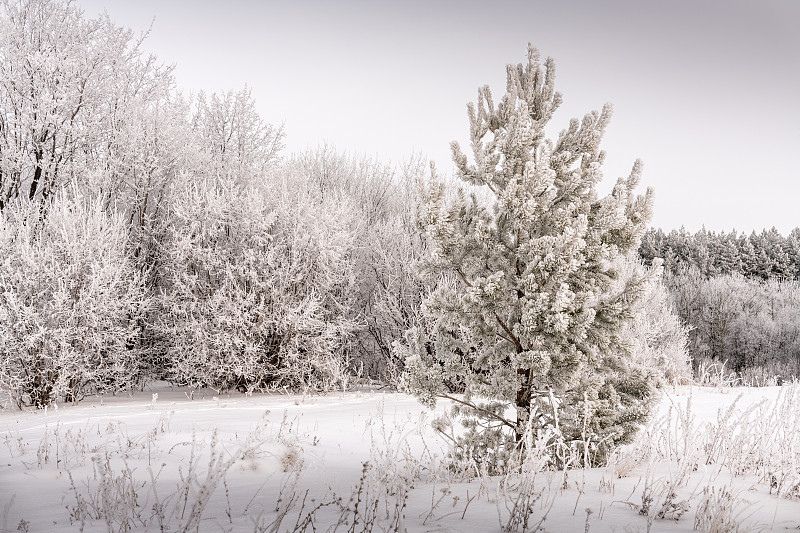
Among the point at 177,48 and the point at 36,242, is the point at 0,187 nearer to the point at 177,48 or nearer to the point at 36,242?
the point at 36,242

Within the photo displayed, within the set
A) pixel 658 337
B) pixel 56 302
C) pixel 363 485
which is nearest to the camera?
pixel 363 485

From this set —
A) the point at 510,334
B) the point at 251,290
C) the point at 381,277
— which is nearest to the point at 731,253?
the point at 381,277

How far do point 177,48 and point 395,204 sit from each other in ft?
29.4

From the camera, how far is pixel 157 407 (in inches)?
412

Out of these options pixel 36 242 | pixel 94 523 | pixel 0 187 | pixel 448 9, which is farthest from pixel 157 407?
pixel 448 9

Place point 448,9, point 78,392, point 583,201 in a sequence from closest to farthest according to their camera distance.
Answer: 1. point 583,201
2. point 78,392
3. point 448,9

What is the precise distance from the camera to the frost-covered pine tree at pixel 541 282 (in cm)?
485

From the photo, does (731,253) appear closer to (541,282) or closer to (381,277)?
(381,277)

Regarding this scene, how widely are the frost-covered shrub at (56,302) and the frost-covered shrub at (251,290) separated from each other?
1579mm

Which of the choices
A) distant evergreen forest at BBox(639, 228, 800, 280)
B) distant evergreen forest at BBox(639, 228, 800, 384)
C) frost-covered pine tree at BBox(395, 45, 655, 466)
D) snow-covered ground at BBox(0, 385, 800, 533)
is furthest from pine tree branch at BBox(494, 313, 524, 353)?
distant evergreen forest at BBox(639, 228, 800, 280)

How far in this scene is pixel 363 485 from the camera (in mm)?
4699

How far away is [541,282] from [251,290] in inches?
388

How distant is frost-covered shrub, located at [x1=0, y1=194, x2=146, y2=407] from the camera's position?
36.4ft

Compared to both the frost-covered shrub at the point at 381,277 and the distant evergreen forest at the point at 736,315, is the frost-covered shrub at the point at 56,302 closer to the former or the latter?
the frost-covered shrub at the point at 381,277
